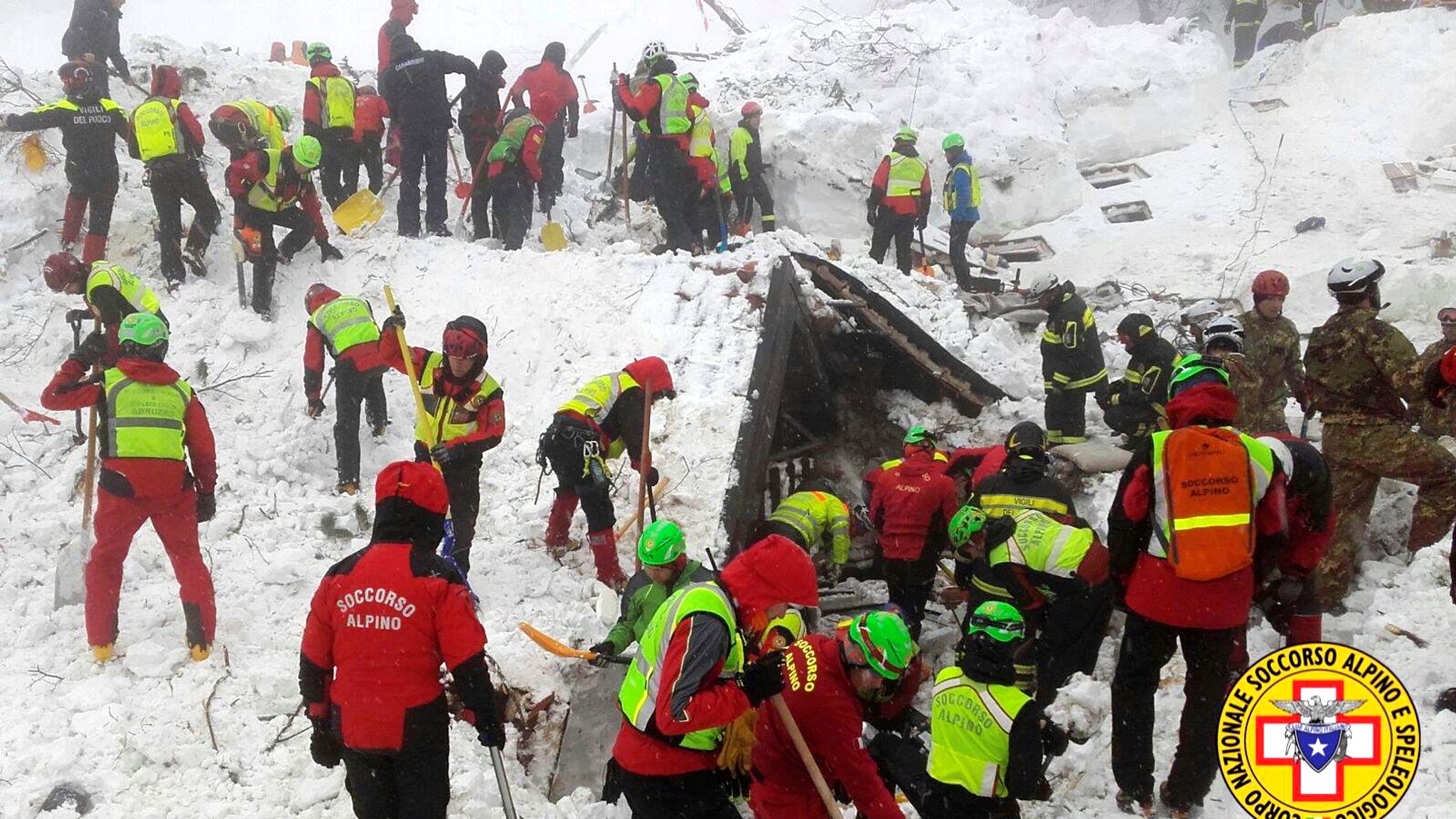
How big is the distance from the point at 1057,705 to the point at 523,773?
2850mm

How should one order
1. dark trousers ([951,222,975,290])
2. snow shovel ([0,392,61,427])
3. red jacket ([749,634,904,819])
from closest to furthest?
red jacket ([749,634,904,819]) → snow shovel ([0,392,61,427]) → dark trousers ([951,222,975,290])

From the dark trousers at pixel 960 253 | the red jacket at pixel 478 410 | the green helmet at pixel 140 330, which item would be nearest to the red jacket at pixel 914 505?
the red jacket at pixel 478 410

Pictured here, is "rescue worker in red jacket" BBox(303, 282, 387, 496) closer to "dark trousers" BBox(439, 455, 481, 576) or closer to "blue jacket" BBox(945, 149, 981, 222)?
"dark trousers" BBox(439, 455, 481, 576)

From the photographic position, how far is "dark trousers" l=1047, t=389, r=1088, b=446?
24.7 ft

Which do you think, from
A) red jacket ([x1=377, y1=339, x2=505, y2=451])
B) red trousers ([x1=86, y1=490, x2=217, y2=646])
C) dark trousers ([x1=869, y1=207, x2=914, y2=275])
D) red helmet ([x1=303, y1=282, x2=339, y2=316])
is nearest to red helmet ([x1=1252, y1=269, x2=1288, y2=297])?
red jacket ([x1=377, y1=339, x2=505, y2=451])

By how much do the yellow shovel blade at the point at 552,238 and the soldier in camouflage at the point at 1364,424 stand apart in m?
7.29

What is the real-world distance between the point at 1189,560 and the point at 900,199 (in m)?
7.37

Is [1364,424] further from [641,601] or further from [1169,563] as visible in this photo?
[641,601]

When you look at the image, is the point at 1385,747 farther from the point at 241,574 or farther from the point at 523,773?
the point at 241,574

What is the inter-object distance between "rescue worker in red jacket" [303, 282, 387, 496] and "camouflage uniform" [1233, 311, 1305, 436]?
5753mm

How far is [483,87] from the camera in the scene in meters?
10.1

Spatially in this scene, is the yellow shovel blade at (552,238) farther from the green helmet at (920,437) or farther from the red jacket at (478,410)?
the green helmet at (920,437)

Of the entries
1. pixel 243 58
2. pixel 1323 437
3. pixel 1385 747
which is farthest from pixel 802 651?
pixel 243 58

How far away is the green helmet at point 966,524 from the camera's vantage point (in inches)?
188
